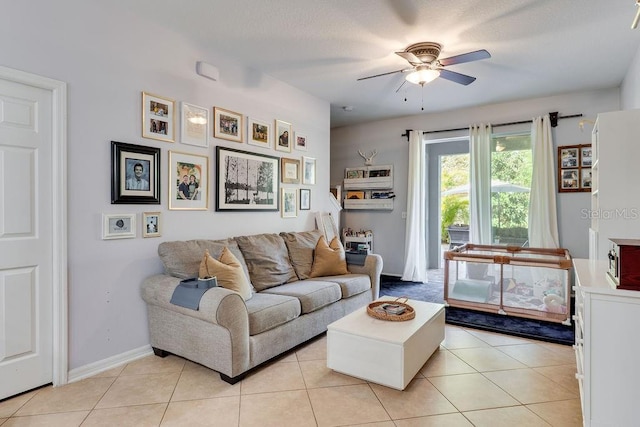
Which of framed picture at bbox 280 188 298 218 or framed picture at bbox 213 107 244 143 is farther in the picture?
framed picture at bbox 280 188 298 218

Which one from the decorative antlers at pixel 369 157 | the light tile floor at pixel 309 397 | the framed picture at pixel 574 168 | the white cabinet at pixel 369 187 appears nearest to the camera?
the light tile floor at pixel 309 397

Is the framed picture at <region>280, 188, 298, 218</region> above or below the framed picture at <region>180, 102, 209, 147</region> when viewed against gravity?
below

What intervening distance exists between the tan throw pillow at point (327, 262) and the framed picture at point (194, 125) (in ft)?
5.36

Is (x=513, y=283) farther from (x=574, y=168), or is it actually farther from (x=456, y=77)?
(x=456, y=77)

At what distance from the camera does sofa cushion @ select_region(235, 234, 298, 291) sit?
3324 mm

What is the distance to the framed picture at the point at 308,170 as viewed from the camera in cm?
461

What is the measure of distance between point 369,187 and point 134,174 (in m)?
4.10

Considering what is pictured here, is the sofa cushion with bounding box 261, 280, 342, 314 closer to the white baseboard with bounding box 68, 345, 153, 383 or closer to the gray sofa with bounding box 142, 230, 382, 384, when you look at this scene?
the gray sofa with bounding box 142, 230, 382, 384

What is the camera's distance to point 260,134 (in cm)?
394

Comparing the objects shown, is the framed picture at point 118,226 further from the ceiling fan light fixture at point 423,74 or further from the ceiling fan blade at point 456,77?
the ceiling fan blade at point 456,77

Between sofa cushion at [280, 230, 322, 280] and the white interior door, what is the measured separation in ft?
6.90

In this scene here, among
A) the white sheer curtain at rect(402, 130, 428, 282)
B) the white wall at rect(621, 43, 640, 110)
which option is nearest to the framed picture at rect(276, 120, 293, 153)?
the white sheer curtain at rect(402, 130, 428, 282)

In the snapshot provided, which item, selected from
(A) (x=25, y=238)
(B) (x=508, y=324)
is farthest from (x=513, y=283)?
(A) (x=25, y=238)

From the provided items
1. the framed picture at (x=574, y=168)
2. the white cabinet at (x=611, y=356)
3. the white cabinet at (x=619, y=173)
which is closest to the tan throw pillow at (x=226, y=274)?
the white cabinet at (x=611, y=356)
